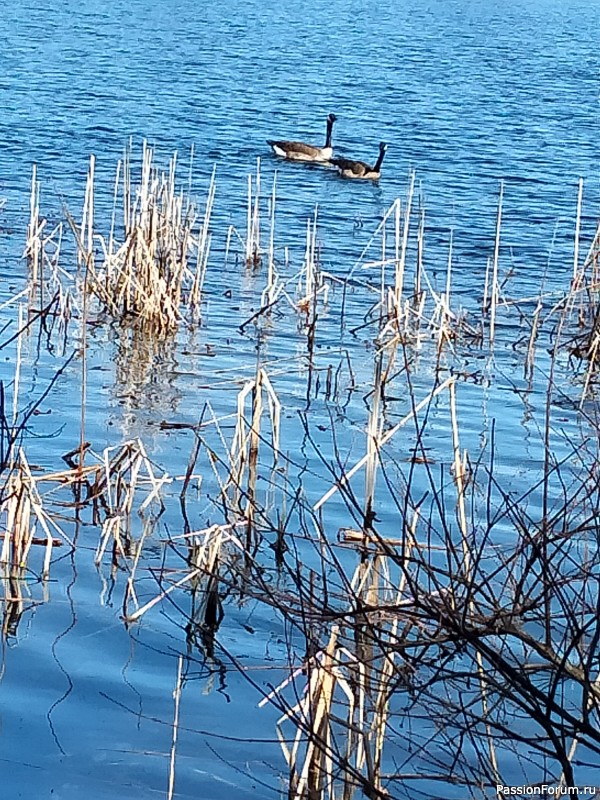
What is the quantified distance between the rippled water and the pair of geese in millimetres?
247

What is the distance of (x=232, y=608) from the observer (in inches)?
215

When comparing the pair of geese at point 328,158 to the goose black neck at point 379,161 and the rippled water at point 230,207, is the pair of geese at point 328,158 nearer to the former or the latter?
the goose black neck at point 379,161

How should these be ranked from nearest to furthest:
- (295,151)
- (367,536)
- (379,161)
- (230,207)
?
(367,536) → (230,207) → (379,161) → (295,151)

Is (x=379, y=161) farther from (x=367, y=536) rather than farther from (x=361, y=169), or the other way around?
(x=367, y=536)

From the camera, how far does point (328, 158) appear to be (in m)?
20.6

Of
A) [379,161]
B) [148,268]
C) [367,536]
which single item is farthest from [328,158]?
[367,536]

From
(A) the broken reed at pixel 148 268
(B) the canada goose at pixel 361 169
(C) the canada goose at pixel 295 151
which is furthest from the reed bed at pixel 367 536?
(C) the canada goose at pixel 295 151

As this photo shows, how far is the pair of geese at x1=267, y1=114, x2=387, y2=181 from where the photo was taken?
19500 millimetres

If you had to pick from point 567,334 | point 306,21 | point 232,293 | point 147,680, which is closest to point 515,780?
point 147,680

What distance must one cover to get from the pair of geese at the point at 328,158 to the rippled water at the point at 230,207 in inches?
9.7

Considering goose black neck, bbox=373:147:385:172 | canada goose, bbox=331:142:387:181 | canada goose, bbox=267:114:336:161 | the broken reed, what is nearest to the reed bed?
the broken reed

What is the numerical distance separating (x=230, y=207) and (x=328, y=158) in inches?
192

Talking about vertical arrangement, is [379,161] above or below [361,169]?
above

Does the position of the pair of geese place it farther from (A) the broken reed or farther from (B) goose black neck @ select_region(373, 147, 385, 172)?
(A) the broken reed
